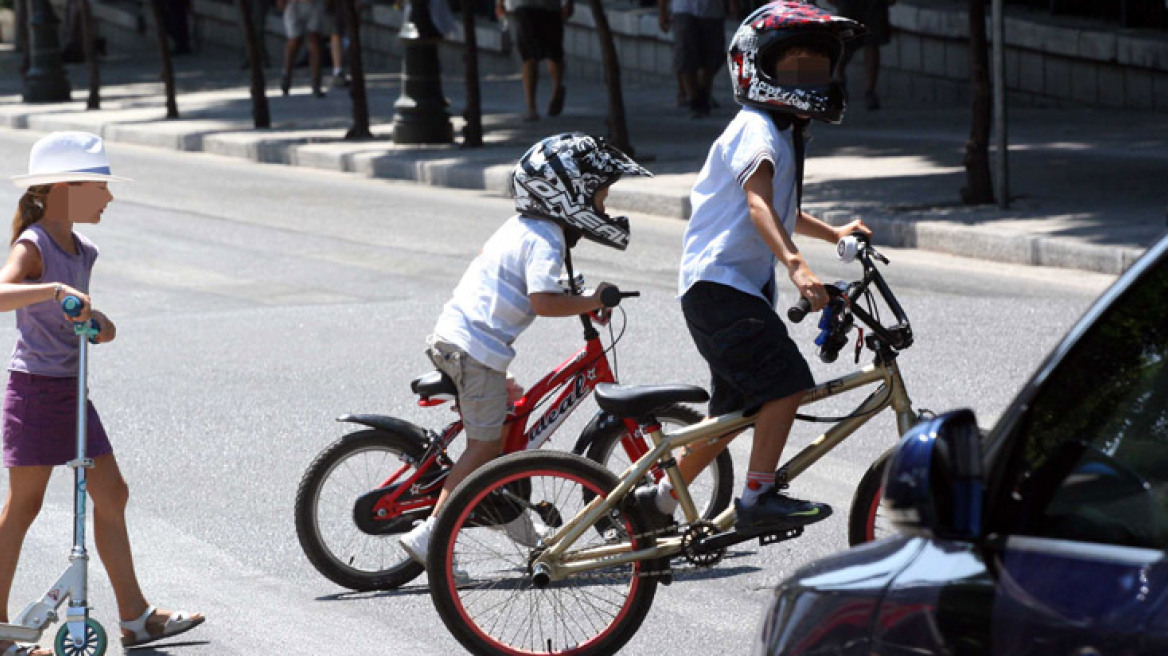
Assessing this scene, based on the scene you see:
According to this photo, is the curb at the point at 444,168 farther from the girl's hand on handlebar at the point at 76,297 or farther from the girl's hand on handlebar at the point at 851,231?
the girl's hand on handlebar at the point at 76,297

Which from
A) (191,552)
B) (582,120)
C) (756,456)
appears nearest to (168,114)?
(582,120)

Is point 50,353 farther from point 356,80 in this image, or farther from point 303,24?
point 303,24

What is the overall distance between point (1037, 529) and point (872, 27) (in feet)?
64.2

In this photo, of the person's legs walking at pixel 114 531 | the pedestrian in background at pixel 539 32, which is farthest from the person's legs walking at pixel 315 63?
the person's legs walking at pixel 114 531

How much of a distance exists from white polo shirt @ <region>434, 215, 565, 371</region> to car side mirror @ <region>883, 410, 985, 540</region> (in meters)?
2.94

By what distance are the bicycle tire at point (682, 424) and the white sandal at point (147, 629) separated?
4.38ft

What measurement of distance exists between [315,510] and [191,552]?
0.74m

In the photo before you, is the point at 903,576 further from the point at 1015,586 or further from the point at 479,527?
the point at 479,527

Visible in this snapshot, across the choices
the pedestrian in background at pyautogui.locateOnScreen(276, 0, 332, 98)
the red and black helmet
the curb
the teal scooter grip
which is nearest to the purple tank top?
the teal scooter grip

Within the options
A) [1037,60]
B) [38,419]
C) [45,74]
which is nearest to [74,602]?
[38,419]

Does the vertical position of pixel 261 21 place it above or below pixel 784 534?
below

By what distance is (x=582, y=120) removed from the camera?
22125mm

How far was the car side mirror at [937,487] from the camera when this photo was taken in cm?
252

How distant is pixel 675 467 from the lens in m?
5.04
